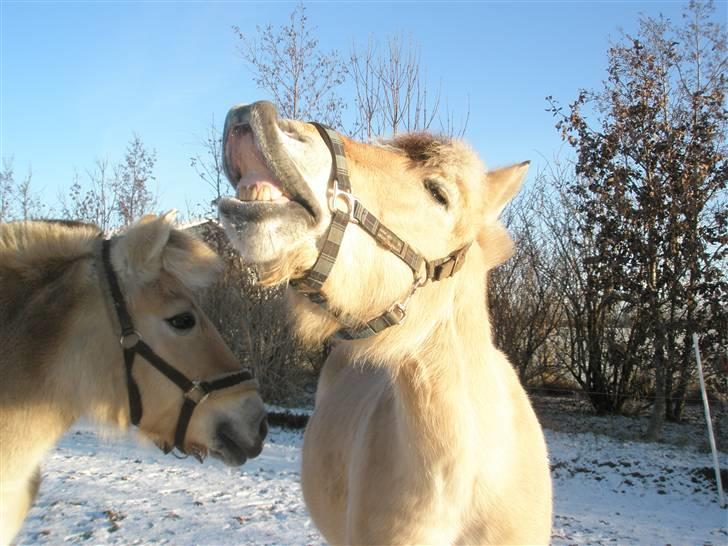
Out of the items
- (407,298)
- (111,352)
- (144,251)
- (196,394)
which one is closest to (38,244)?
(144,251)

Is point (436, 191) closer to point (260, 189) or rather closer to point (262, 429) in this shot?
point (260, 189)

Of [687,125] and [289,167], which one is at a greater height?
[687,125]

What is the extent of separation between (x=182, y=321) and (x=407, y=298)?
1242mm

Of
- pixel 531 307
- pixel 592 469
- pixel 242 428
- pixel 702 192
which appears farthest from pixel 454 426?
pixel 531 307

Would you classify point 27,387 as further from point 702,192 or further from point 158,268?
point 702,192

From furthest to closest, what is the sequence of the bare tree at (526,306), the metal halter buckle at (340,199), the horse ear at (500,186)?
the bare tree at (526,306) → the horse ear at (500,186) → the metal halter buckle at (340,199)

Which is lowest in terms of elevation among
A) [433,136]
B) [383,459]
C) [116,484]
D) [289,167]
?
[116,484]

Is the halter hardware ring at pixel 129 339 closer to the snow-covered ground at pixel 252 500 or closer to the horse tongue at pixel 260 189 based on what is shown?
the horse tongue at pixel 260 189

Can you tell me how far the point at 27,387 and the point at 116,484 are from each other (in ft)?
17.0

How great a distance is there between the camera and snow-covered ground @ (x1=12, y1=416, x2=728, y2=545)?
230 inches

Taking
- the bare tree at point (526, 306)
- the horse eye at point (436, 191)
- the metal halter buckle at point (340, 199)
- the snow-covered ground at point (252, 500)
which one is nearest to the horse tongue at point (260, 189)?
the metal halter buckle at point (340, 199)

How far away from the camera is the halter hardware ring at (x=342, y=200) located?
1726 millimetres

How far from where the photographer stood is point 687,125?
11555 millimetres

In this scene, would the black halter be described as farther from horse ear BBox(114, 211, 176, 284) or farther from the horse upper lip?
the horse upper lip
